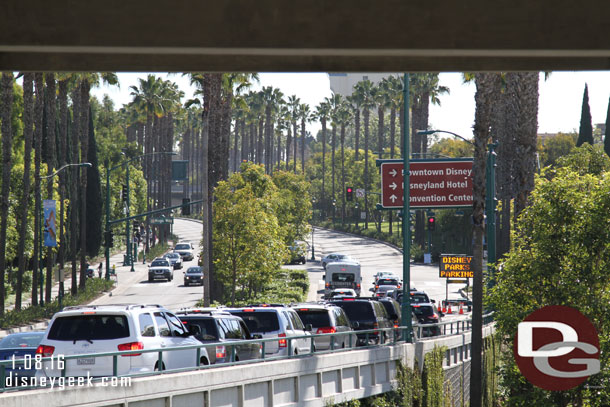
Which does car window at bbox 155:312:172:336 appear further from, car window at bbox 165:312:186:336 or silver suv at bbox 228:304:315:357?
silver suv at bbox 228:304:315:357

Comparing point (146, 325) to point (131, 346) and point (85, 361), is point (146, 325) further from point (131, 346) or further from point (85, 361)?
point (85, 361)

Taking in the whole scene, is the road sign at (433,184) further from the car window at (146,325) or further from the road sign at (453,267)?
the car window at (146,325)

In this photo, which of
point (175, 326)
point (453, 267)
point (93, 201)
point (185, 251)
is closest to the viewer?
point (175, 326)

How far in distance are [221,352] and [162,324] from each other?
2526 millimetres

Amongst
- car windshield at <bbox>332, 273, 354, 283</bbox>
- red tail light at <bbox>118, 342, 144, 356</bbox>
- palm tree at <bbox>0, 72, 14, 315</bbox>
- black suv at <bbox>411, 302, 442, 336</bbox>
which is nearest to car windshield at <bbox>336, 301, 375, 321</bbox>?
black suv at <bbox>411, 302, 442, 336</bbox>

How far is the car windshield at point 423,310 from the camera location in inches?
1683

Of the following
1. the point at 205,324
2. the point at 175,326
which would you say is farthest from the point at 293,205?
the point at 175,326

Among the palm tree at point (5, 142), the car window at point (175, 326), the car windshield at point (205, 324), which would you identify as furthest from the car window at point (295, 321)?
the palm tree at point (5, 142)

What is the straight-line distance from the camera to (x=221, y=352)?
65.1 feet

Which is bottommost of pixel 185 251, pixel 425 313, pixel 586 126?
pixel 425 313
